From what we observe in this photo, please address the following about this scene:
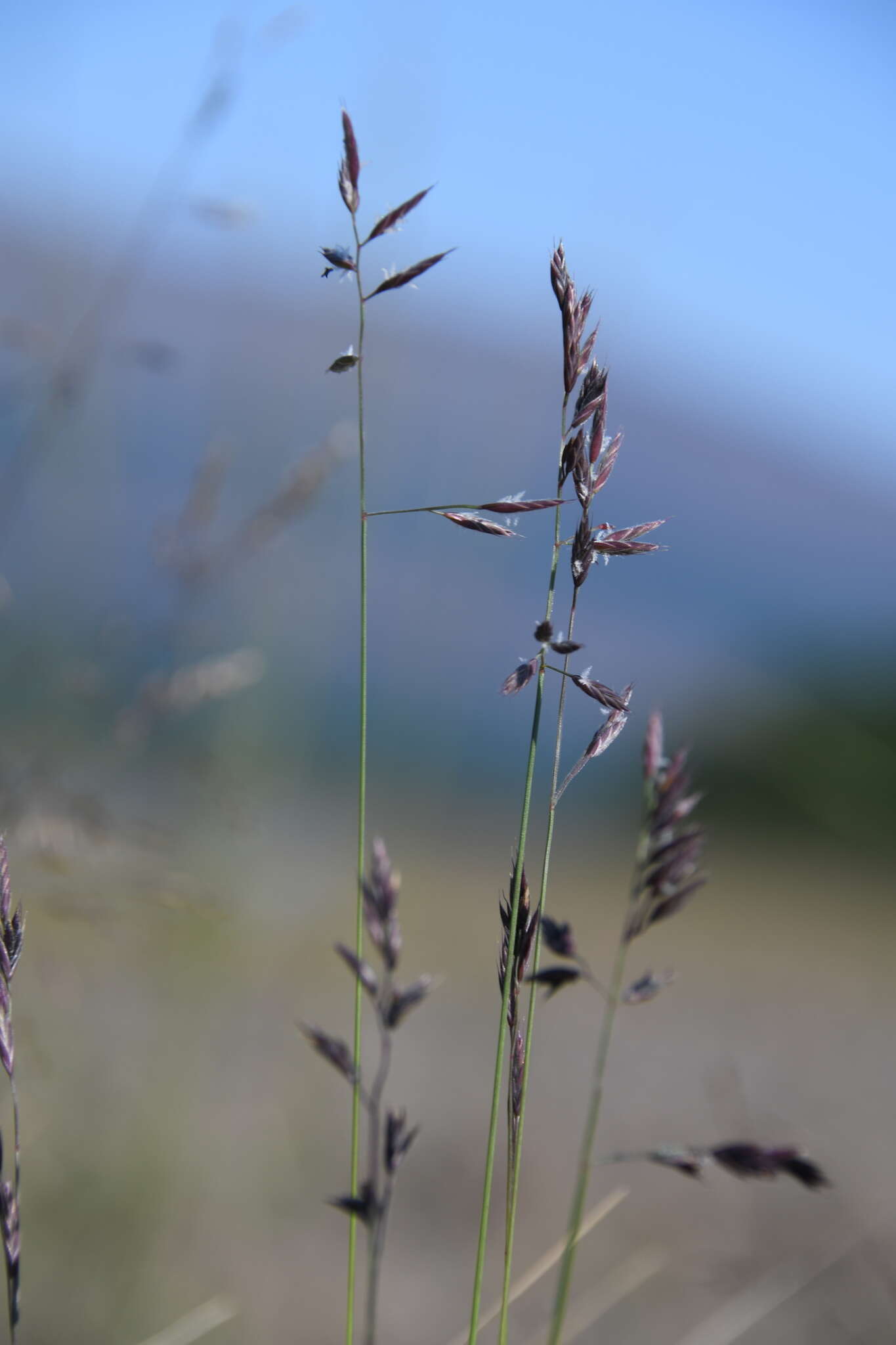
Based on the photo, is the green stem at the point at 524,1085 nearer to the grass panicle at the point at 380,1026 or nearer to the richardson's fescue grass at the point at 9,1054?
the grass panicle at the point at 380,1026

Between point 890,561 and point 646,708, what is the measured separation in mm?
15059

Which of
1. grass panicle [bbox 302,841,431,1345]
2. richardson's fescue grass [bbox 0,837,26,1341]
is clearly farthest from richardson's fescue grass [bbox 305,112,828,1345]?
richardson's fescue grass [bbox 0,837,26,1341]

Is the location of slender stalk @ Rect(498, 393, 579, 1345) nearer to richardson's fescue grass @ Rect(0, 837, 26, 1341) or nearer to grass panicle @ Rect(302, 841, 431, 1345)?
grass panicle @ Rect(302, 841, 431, 1345)

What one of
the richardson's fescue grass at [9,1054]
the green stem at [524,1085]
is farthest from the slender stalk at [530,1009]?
the richardson's fescue grass at [9,1054]

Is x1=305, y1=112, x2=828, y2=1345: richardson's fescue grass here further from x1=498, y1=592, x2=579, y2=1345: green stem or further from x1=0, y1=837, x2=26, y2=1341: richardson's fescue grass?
x1=0, y1=837, x2=26, y2=1341: richardson's fescue grass

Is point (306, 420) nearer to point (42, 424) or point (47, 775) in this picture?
point (42, 424)

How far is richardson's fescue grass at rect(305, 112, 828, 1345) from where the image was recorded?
1.71 feet

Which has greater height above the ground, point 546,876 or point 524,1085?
point 546,876

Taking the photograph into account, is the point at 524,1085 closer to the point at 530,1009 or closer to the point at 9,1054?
the point at 530,1009

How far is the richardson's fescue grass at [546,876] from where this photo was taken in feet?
1.71

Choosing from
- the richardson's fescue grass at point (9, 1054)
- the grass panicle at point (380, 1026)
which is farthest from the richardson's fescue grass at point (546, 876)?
the richardson's fescue grass at point (9, 1054)

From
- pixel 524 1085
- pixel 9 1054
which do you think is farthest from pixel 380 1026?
pixel 9 1054

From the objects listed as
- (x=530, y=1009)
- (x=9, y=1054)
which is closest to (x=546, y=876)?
(x=530, y=1009)

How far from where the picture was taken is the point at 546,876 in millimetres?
623
